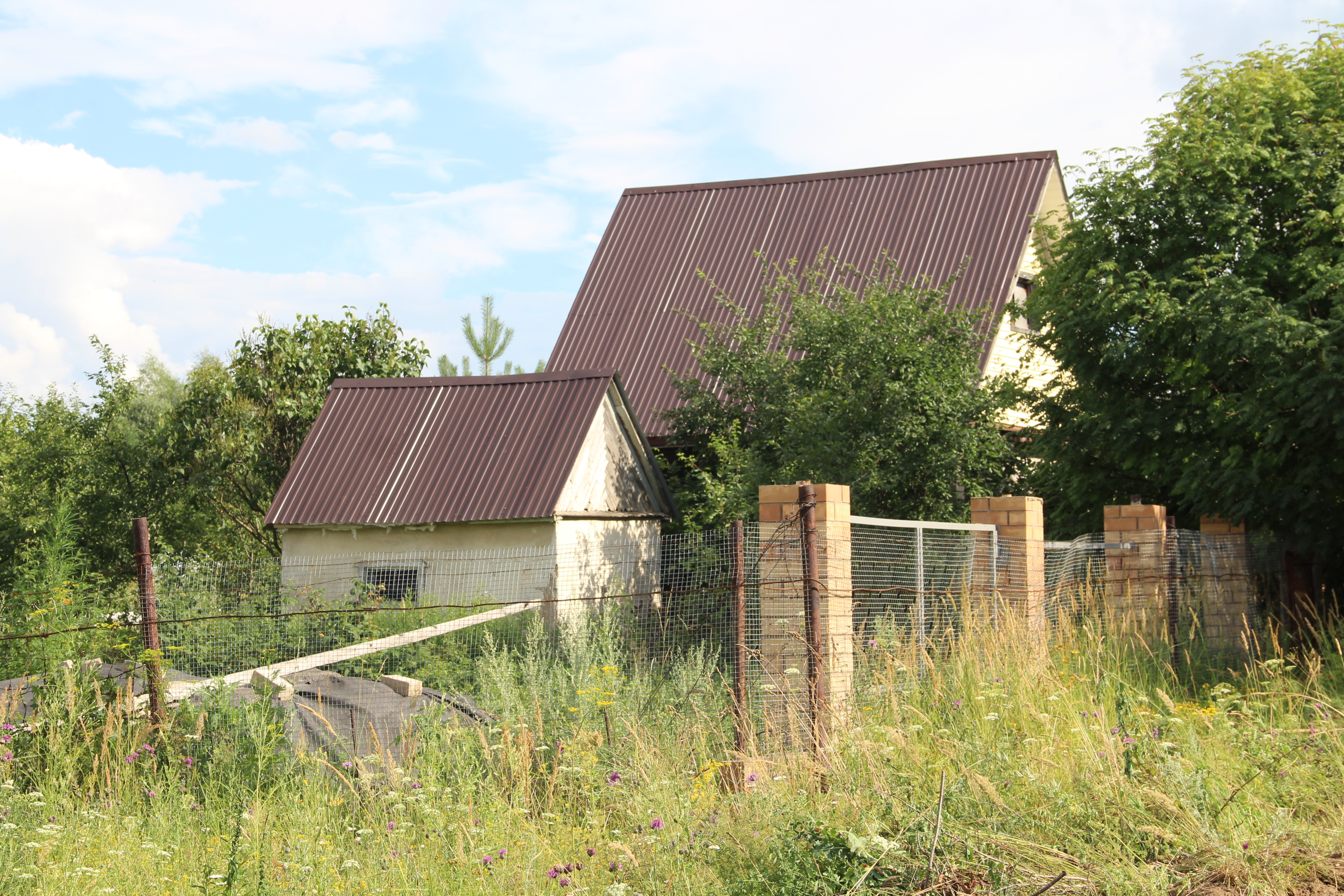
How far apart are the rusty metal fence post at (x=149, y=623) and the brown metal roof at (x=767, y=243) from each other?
1115 cm

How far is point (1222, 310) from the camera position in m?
10.9

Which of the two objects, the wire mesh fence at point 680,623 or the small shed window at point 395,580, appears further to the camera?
the small shed window at point 395,580

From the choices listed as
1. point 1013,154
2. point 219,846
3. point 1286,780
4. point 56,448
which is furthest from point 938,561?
point 56,448

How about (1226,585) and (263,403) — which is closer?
(1226,585)

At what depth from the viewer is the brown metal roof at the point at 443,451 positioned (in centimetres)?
1360

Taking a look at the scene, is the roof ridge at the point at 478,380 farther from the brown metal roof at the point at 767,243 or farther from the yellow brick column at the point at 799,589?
the yellow brick column at the point at 799,589

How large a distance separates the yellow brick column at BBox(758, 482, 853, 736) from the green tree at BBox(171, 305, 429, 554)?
12.5 meters

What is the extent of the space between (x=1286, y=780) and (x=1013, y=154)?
A: 54.0ft

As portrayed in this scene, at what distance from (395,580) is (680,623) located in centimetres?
447

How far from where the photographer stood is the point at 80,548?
1989cm

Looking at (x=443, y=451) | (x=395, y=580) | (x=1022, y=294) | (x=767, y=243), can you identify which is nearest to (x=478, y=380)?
(x=443, y=451)

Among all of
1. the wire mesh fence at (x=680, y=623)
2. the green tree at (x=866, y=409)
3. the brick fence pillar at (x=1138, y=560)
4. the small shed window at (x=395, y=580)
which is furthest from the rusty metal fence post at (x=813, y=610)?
the small shed window at (x=395, y=580)

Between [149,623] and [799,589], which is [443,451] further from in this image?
[799,589]

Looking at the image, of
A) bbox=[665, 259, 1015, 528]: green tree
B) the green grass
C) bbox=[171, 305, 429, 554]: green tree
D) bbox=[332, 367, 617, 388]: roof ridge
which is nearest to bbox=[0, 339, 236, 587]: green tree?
bbox=[171, 305, 429, 554]: green tree
